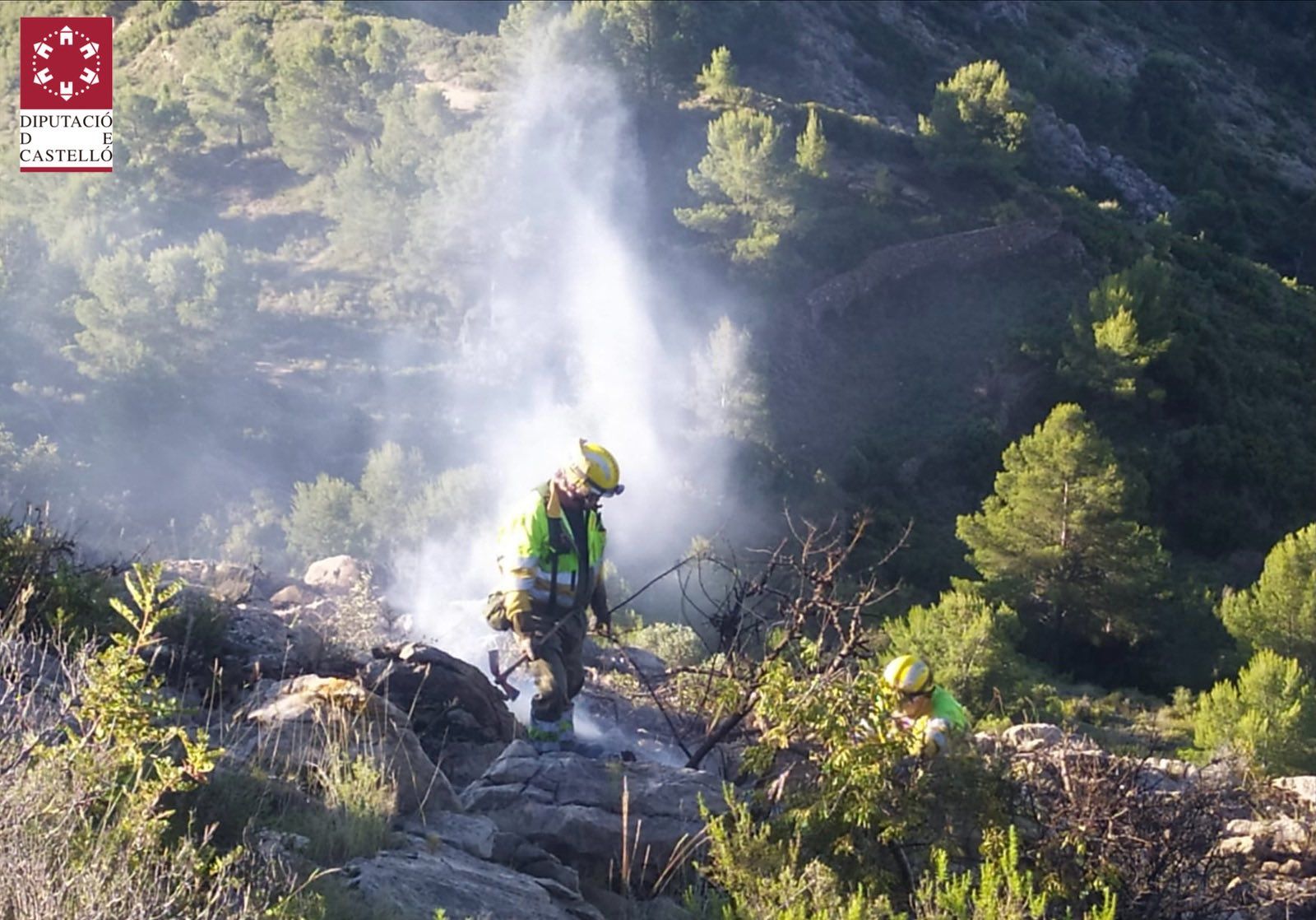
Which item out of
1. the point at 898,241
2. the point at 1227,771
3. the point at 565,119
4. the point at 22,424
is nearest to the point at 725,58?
the point at 565,119

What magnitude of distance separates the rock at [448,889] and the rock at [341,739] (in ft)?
1.39

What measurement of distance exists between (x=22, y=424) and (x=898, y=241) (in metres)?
16.8

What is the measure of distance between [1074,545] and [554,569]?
13.1 m

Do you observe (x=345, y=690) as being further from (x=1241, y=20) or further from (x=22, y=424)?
(x=1241, y=20)

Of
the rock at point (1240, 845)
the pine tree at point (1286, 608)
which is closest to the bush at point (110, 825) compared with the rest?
the rock at point (1240, 845)

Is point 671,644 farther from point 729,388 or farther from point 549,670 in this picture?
point 729,388

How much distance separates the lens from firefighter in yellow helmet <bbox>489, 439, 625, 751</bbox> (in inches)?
235

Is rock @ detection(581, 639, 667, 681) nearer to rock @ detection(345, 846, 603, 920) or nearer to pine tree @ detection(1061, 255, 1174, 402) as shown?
rock @ detection(345, 846, 603, 920)

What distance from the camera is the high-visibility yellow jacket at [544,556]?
5.98 metres

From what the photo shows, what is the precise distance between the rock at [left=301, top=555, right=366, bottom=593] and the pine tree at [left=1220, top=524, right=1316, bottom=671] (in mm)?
9333

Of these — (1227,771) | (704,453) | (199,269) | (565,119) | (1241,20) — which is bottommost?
(1227,771)

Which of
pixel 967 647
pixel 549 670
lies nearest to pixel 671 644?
pixel 967 647

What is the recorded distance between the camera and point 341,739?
15.0 feet

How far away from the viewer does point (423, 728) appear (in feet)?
20.2
